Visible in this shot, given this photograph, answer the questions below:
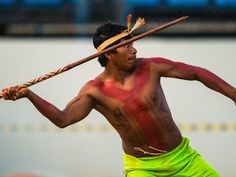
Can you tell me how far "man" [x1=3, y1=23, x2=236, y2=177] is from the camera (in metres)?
8.02

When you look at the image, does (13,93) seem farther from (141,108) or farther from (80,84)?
(80,84)

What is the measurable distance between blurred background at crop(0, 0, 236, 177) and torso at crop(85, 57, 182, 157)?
3466 mm

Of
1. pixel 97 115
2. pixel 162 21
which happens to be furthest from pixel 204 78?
pixel 97 115

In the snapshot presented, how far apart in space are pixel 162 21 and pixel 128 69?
10.8 feet

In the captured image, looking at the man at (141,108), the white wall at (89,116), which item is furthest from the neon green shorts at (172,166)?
the white wall at (89,116)

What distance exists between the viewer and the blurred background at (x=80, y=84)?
11.6 m

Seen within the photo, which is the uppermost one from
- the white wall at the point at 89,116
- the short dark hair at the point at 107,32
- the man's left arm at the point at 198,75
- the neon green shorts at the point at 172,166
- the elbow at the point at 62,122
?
the short dark hair at the point at 107,32

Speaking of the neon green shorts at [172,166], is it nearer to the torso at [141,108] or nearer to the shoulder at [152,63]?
the torso at [141,108]

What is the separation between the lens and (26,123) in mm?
11969

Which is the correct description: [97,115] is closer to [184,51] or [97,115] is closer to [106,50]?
[184,51]

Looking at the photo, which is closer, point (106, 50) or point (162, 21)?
point (106, 50)

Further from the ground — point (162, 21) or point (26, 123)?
point (162, 21)

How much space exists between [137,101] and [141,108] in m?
0.06

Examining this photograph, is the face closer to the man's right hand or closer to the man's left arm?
the man's left arm
